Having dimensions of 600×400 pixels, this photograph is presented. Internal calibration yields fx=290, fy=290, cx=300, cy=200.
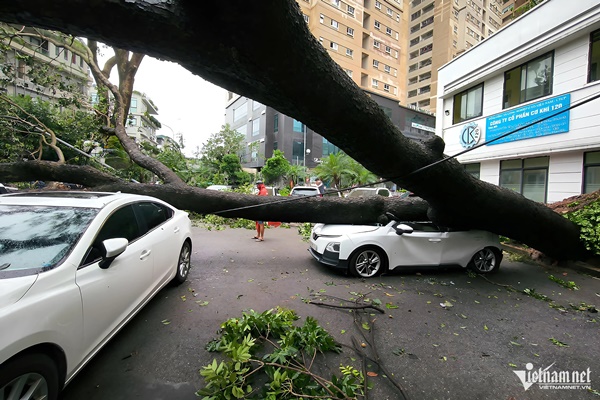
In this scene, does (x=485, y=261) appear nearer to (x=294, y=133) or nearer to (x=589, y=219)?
(x=589, y=219)

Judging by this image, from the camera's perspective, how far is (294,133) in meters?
42.4

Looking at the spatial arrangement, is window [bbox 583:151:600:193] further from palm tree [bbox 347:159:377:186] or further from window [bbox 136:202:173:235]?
palm tree [bbox 347:159:377:186]

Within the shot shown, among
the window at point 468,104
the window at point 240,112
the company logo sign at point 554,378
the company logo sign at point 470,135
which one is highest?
the window at point 240,112

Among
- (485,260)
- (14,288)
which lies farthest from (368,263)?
(14,288)

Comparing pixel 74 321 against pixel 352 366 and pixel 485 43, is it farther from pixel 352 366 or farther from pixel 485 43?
pixel 485 43

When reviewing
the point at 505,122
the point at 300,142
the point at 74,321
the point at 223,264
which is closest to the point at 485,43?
the point at 505,122

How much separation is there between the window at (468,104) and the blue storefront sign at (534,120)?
1.40m

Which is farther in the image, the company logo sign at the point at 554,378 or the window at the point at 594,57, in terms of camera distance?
the window at the point at 594,57

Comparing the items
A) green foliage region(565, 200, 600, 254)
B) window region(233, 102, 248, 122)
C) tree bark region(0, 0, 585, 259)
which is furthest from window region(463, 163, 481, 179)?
window region(233, 102, 248, 122)

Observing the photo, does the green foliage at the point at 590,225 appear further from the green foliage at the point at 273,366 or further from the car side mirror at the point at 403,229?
the green foliage at the point at 273,366

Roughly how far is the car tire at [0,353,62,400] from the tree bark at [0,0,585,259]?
87.2 inches

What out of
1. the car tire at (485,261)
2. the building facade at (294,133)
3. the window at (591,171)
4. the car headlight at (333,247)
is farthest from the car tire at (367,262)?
the building facade at (294,133)

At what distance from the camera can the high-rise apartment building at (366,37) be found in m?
43.8

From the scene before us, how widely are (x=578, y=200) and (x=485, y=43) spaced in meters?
9.52
